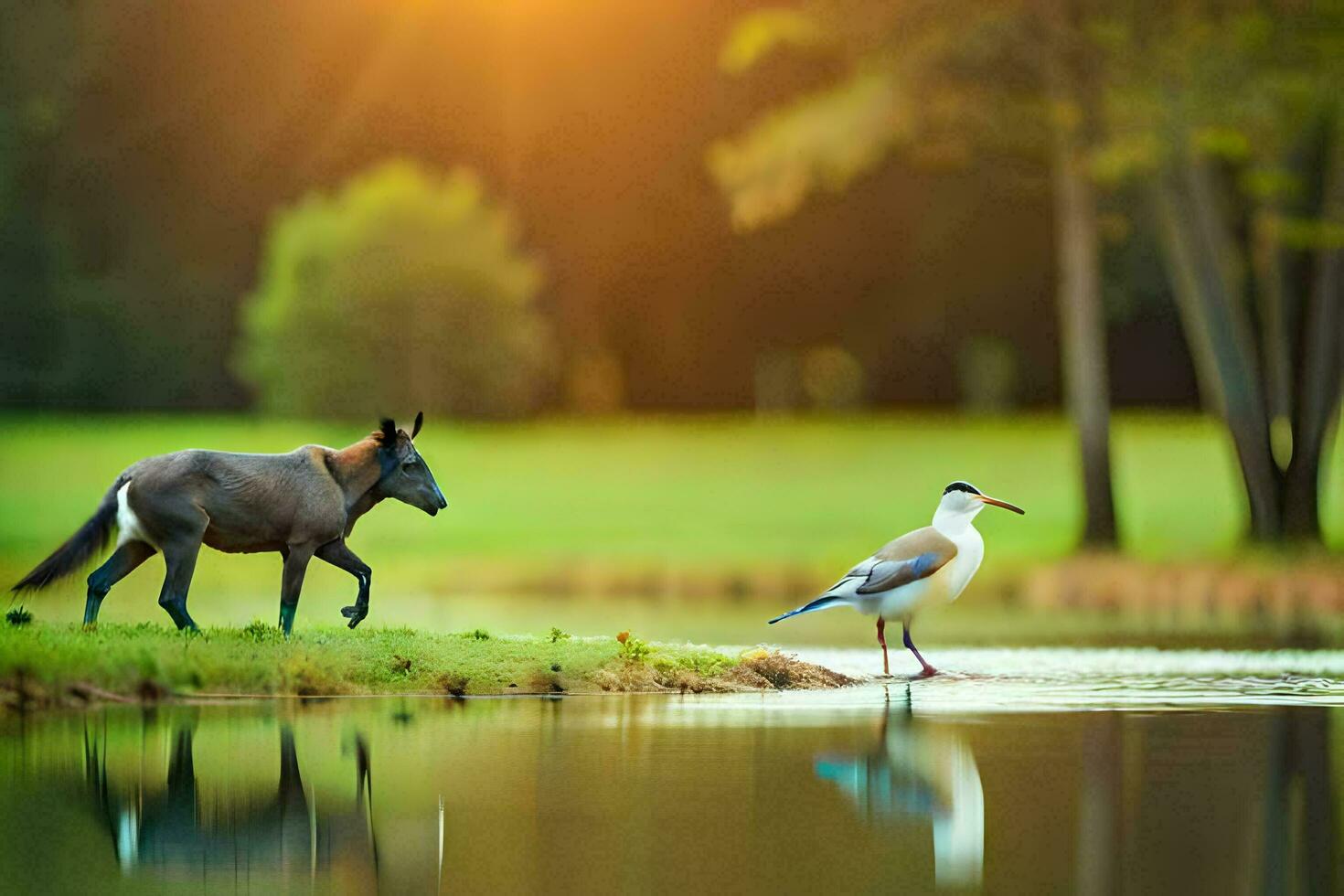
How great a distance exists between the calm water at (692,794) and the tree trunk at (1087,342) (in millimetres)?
11147

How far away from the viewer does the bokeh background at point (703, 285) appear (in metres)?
22.6

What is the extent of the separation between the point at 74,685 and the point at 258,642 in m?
1.09

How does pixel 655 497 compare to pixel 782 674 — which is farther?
pixel 655 497

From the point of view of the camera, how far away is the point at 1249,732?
10648mm

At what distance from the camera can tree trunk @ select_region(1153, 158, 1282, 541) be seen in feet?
75.6

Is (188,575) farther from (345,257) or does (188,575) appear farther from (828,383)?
(828,383)

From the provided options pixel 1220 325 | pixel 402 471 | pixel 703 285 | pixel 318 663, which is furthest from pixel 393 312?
pixel 318 663

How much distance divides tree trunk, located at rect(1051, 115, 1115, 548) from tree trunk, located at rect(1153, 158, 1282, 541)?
3.38 ft

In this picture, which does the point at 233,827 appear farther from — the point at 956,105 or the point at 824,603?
the point at 956,105

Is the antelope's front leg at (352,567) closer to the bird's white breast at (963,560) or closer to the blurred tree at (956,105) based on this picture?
the bird's white breast at (963,560)

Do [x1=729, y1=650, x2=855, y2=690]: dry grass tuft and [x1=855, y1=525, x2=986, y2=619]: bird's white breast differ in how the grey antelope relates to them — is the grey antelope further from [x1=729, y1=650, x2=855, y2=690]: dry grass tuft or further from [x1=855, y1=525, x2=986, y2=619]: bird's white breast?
[x1=855, y1=525, x2=986, y2=619]: bird's white breast

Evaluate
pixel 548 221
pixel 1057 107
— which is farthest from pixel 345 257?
pixel 1057 107

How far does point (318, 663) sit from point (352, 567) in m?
0.63

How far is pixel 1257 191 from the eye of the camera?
23.5m
